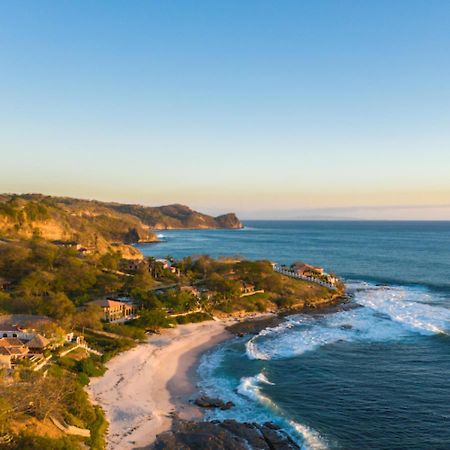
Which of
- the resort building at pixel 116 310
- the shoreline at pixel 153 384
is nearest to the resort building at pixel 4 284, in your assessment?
the resort building at pixel 116 310

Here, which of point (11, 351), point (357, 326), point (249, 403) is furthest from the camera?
point (357, 326)

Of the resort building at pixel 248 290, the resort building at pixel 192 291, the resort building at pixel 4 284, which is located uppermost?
the resort building at pixel 4 284

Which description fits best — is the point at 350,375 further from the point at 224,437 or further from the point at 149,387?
the point at 149,387

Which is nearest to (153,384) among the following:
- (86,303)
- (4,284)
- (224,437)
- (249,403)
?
(249,403)

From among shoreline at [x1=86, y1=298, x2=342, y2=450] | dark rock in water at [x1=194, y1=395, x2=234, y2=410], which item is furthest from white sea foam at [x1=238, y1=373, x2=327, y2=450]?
shoreline at [x1=86, y1=298, x2=342, y2=450]

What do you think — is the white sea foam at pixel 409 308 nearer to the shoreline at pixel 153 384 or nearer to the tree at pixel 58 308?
the shoreline at pixel 153 384

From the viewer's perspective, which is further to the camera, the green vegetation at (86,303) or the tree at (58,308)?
the tree at (58,308)

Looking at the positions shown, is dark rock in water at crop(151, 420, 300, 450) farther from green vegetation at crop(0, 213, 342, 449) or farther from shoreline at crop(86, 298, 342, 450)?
green vegetation at crop(0, 213, 342, 449)
